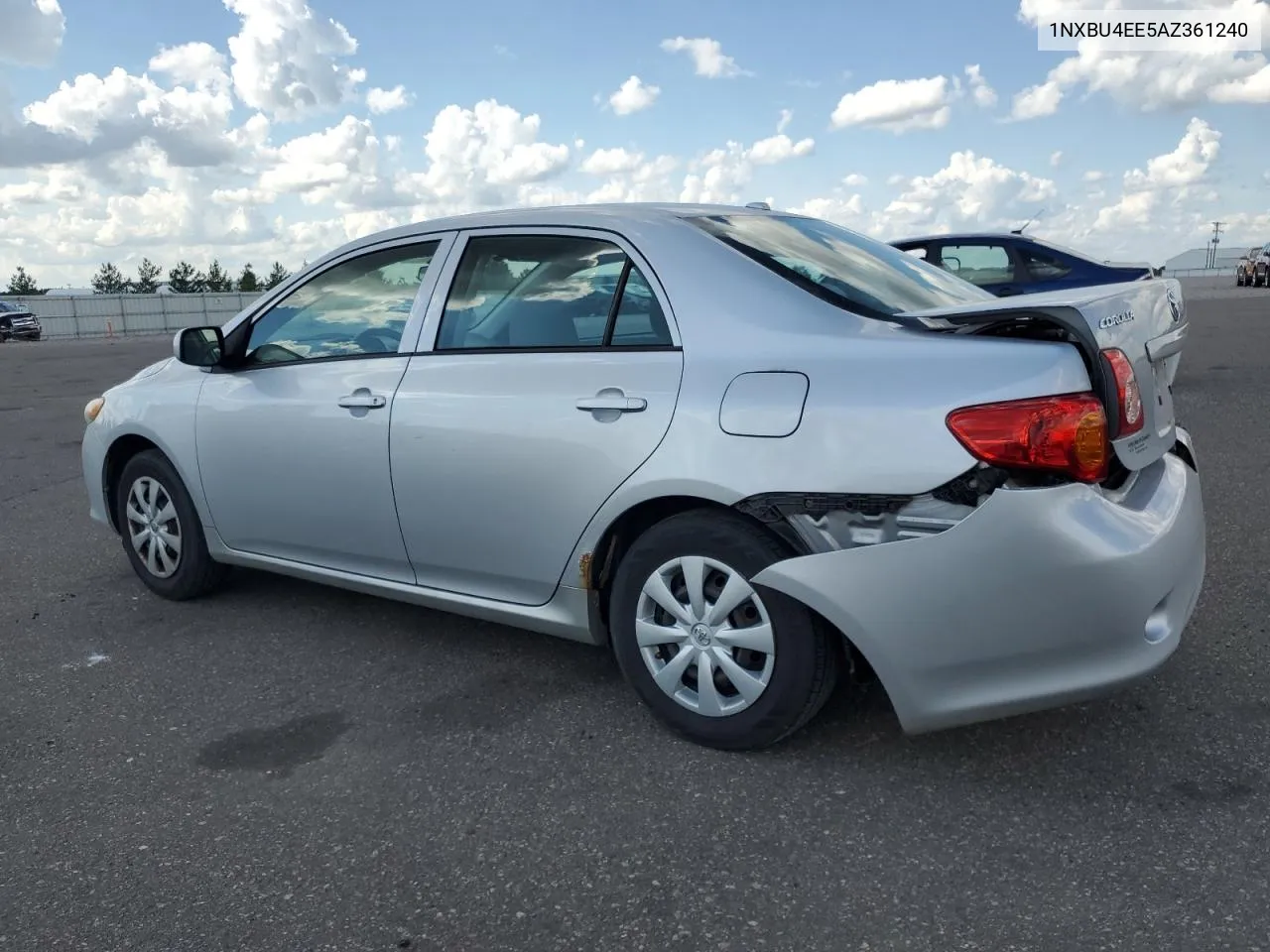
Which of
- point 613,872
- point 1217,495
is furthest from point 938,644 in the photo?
point 1217,495

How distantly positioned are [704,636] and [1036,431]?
42.0 inches

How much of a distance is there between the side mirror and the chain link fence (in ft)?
127

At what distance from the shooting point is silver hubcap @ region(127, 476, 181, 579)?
480cm

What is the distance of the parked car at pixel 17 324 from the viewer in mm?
35812

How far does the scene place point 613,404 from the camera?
3.26 m

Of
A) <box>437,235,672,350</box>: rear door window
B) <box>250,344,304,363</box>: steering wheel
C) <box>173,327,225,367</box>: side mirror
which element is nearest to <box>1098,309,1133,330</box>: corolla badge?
<box>437,235,672,350</box>: rear door window

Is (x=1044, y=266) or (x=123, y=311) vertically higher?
(x=123, y=311)

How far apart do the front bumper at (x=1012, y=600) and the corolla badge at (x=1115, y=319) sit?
0.42m

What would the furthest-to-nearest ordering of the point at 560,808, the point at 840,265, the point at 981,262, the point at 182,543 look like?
the point at 981,262
the point at 182,543
the point at 840,265
the point at 560,808

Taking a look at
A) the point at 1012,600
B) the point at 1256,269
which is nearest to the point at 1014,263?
the point at 1012,600

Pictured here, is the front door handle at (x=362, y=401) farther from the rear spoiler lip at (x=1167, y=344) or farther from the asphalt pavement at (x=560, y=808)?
the rear spoiler lip at (x=1167, y=344)

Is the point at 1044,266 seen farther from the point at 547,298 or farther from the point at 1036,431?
the point at 1036,431

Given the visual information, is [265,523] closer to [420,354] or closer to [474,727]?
[420,354]

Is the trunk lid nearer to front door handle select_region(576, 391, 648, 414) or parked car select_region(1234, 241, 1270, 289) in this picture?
front door handle select_region(576, 391, 648, 414)
